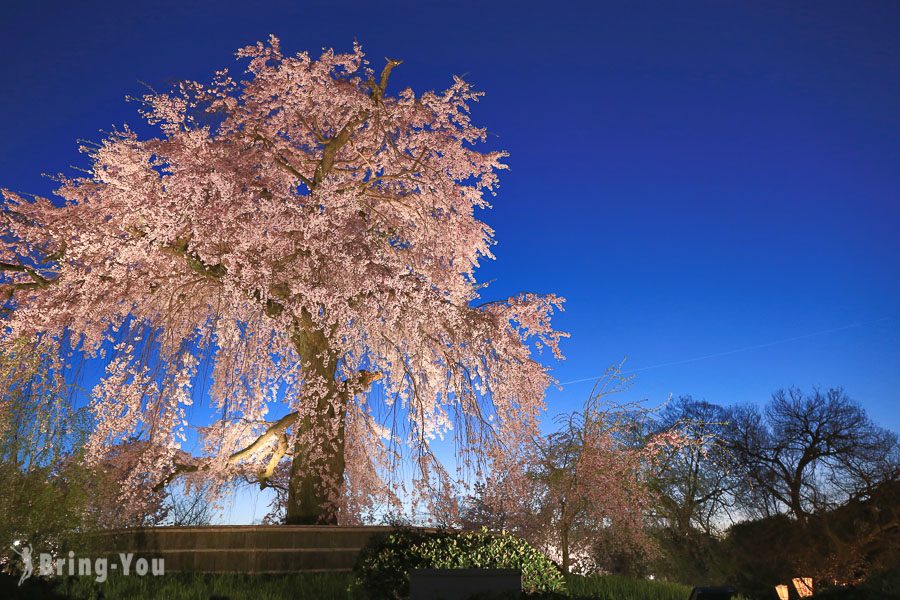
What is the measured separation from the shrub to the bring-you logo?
4224 mm

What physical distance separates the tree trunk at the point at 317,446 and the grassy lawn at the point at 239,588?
1579mm

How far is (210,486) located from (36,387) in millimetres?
4771

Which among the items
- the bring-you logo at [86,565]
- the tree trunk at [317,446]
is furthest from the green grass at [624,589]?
the bring-you logo at [86,565]

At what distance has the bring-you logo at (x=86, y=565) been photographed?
32.1ft

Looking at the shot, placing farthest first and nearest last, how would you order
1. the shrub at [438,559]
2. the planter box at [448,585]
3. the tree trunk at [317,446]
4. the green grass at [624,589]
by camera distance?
1. the tree trunk at [317,446]
2. the green grass at [624,589]
3. the shrub at [438,559]
4. the planter box at [448,585]

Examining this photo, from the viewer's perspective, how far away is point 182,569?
12945mm

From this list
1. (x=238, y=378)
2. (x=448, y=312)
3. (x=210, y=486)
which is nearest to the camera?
(x=448, y=312)

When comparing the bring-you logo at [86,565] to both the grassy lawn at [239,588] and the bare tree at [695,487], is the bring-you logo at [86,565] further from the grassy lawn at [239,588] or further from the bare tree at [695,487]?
the bare tree at [695,487]

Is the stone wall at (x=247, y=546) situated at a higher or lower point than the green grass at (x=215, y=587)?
higher

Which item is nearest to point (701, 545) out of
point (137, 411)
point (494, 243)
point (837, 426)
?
point (837, 426)

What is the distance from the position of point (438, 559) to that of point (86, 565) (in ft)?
19.8

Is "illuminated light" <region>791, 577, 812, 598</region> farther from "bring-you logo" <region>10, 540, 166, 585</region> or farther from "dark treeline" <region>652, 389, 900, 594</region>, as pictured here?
"bring-you logo" <region>10, 540, 166, 585</region>

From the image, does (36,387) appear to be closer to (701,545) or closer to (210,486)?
(210,486)

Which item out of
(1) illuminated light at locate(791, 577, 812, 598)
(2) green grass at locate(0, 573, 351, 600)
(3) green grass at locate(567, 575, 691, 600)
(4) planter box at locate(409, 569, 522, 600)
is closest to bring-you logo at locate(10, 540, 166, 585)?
(2) green grass at locate(0, 573, 351, 600)
